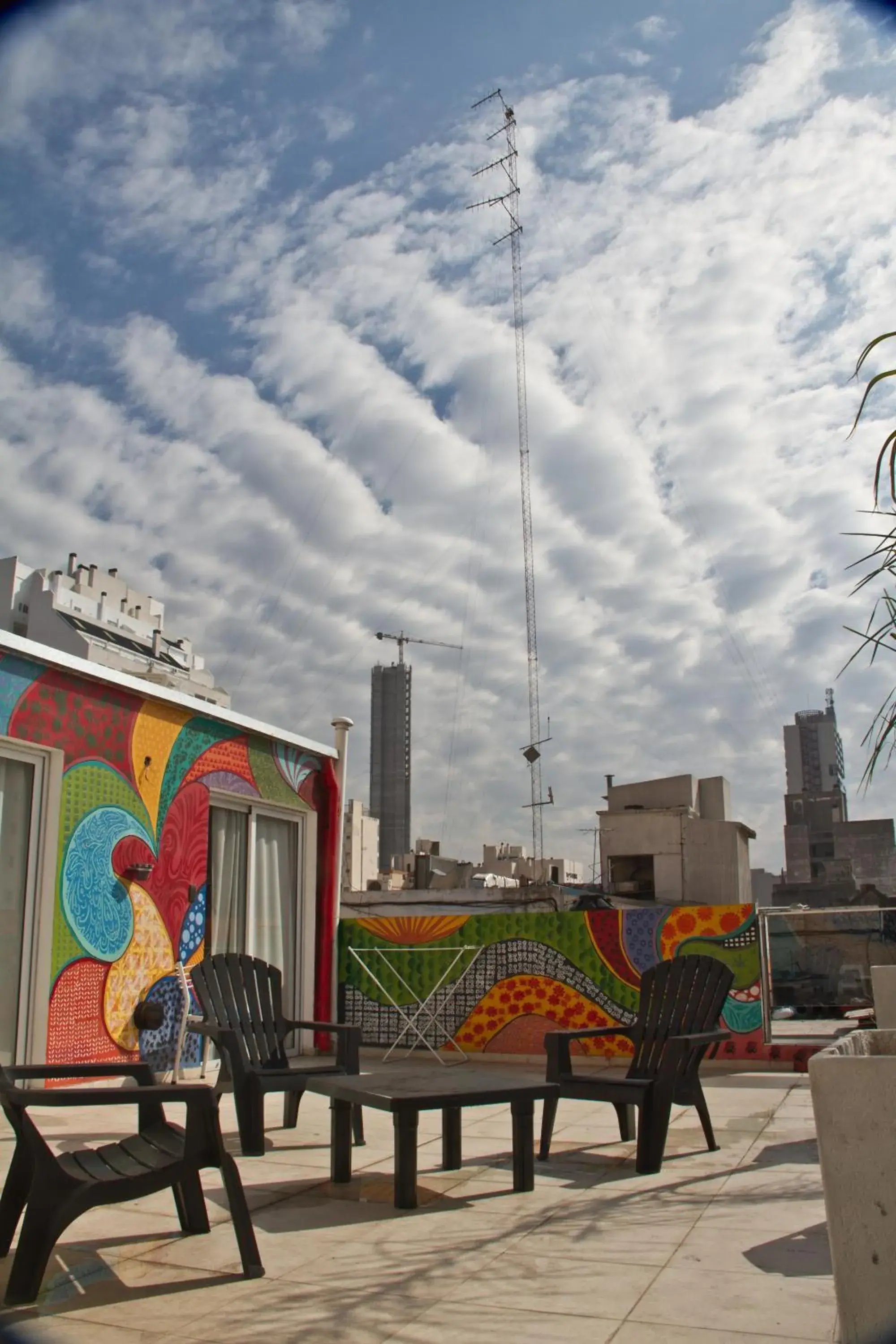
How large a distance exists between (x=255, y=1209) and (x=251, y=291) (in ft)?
19.5

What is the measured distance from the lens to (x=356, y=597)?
573 inches

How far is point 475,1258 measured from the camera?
3.42 meters

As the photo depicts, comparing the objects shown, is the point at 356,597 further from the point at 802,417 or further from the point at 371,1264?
the point at 371,1264

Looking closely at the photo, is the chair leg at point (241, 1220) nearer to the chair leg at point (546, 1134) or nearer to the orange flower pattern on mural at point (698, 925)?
the chair leg at point (546, 1134)

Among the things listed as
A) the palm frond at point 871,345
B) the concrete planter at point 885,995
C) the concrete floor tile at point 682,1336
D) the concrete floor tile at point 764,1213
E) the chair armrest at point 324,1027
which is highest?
the palm frond at point 871,345

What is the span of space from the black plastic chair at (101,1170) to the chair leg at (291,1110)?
2.14 metres

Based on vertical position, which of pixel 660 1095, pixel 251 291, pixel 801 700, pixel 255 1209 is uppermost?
pixel 251 291

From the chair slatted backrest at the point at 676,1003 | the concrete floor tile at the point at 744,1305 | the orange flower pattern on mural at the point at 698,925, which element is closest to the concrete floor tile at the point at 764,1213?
the concrete floor tile at the point at 744,1305

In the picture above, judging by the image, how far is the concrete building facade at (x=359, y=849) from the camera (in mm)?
27547

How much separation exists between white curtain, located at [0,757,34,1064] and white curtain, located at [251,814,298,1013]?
2613 millimetres

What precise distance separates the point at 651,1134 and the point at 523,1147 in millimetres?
669

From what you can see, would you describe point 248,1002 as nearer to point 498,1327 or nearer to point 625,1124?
point 625,1124

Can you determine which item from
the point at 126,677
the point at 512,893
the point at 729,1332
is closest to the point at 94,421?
the point at 126,677

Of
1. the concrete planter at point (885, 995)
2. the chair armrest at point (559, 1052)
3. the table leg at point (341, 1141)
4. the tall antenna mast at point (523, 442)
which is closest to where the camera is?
the table leg at point (341, 1141)
